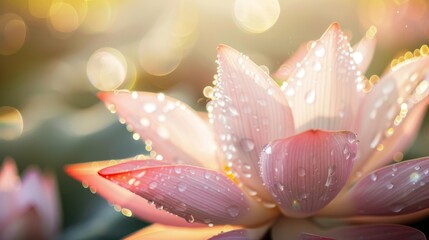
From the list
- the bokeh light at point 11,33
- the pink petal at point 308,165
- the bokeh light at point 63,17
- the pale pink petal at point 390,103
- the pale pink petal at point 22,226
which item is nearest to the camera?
the pink petal at point 308,165

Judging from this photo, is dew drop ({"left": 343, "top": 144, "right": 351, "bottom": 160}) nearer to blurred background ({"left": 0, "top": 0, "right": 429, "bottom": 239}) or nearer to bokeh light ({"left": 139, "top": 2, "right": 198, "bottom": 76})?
blurred background ({"left": 0, "top": 0, "right": 429, "bottom": 239})

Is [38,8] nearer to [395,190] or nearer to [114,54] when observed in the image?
[114,54]

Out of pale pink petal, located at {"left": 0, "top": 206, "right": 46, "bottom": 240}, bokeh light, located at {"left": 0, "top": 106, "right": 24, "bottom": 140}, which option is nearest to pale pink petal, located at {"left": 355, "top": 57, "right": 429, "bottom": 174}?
pale pink petal, located at {"left": 0, "top": 206, "right": 46, "bottom": 240}

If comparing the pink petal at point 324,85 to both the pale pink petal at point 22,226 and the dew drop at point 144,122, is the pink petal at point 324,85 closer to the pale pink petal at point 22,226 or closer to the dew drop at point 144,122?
the dew drop at point 144,122

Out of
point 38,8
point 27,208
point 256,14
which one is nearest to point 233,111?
point 27,208

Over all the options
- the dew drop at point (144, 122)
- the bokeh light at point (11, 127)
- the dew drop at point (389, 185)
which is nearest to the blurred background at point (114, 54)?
the bokeh light at point (11, 127)

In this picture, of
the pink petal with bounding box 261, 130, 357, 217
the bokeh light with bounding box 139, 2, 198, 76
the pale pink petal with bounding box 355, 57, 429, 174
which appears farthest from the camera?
the bokeh light with bounding box 139, 2, 198, 76
